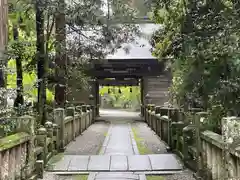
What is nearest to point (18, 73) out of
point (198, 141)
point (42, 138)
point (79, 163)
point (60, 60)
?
point (60, 60)

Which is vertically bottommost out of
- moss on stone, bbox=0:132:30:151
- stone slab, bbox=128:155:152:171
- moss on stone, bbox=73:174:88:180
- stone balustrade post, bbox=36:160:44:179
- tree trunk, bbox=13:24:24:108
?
moss on stone, bbox=73:174:88:180

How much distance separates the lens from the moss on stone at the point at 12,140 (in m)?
5.18

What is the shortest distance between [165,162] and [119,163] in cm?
108

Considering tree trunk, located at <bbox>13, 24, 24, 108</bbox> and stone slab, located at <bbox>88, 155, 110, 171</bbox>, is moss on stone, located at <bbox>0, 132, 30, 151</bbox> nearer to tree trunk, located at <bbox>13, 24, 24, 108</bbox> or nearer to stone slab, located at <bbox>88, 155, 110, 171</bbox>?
stone slab, located at <bbox>88, 155, 110, 171</bbox>

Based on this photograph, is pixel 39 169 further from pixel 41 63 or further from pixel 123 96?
pixel 123 96

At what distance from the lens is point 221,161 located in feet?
17.9

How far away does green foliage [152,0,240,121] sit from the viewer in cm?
605

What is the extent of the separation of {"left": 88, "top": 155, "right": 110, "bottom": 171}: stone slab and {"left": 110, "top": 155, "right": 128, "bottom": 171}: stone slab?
0.11 meters

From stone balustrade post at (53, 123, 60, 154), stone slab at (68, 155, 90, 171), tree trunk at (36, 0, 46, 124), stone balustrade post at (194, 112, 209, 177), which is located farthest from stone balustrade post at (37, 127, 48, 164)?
stone balustrade post at (194, 112, 209, 177)

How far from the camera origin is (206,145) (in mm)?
6574

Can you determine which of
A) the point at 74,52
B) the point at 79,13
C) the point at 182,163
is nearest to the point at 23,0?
the point at 79,13

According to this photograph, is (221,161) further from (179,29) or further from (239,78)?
(179,29)

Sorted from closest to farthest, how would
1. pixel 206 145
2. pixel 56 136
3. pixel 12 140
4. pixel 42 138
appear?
pixel 12 140 < pixel 206 145 < pixel 42 138 < pixel 56 136

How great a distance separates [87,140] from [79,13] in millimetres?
5040
